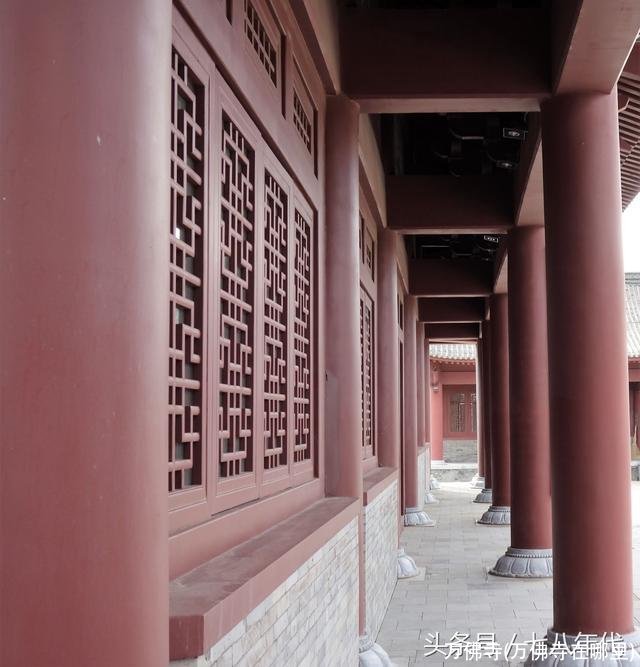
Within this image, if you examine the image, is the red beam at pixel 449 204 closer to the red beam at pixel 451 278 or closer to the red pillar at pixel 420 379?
the red beam at pixel 451 278

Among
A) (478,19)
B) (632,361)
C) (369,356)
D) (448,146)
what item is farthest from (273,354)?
(632,361)

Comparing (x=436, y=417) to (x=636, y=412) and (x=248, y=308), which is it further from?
(x=248, y=308)

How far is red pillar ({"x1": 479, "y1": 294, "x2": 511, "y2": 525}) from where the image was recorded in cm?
1445

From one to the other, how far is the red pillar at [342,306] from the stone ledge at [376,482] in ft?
3.26

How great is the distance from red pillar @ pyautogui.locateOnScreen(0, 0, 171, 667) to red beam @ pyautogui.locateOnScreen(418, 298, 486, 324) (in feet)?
54.5

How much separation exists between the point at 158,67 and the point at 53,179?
1.35 ft

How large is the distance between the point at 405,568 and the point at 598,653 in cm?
486

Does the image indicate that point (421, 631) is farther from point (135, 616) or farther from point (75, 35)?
point (75, 35)

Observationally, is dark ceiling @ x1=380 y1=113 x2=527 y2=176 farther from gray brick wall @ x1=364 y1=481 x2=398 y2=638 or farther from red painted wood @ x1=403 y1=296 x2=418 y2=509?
gray brick wall @ x1=364 y1=481 x2=398 y2=638

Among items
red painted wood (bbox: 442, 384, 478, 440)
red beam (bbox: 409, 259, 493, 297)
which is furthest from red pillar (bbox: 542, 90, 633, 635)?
→ red painted wood (bbox: 442, 384, 478, 440)

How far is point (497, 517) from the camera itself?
15.1 meters

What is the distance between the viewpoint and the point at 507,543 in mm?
12719

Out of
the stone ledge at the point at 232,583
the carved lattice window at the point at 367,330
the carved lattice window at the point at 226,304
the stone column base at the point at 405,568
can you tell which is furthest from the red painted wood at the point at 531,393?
the stone ledge at the point at 232,583

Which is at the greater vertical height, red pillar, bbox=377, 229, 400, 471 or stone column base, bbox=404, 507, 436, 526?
red pillar, bbox=377, 229, 400, 471
